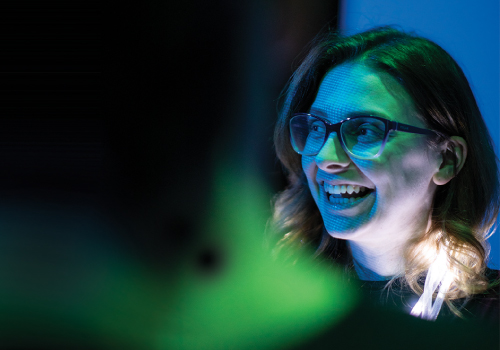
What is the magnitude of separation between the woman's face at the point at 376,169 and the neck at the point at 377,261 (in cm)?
4

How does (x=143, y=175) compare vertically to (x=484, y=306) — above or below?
above

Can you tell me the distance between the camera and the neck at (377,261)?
3.35 feet

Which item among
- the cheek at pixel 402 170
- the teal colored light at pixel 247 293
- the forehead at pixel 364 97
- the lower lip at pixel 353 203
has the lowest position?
the teal colored light at pixel 247 293

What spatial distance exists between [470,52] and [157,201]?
1.02m

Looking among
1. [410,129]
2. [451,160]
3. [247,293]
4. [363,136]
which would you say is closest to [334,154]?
[363,136]

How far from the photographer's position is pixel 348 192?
0.98m

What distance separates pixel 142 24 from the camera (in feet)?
3.72

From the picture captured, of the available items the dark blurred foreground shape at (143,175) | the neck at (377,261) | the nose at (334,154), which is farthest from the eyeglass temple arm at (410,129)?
the dark blurred foreground shape at (143,175)

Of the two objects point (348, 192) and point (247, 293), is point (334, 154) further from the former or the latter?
point (247, 293)

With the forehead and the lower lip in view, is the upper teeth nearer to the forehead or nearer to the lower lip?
the lower lip

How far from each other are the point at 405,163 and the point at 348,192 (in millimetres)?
154

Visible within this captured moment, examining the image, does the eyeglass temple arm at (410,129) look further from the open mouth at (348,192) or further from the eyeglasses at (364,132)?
the open mouth at (348,192)

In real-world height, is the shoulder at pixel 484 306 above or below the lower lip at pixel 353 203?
below

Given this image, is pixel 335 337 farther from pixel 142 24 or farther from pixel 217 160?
pixel 142 24
